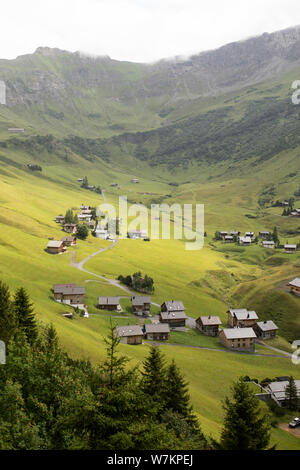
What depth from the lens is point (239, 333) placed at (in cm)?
10025

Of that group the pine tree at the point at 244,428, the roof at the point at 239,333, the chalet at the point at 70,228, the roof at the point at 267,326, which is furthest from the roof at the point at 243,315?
the chalet at the point at 70,228

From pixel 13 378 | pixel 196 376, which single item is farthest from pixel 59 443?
pixel 196 376

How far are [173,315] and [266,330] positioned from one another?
3006 cm

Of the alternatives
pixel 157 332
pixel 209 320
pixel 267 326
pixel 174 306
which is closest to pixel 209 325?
pixel 209 320

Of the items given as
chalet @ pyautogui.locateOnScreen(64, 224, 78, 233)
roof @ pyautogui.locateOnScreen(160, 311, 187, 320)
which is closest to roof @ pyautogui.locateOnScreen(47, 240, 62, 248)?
chalet @ pyautogui.locateOnScreen(64, 224, 78, 233)

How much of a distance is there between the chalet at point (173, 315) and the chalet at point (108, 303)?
15196 mm

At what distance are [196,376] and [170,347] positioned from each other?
1893 centimetres

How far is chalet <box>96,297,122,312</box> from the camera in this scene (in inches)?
4282

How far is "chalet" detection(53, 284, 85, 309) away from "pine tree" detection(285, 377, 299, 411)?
6258 cm

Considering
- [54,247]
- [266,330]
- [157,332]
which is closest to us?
[157,332]

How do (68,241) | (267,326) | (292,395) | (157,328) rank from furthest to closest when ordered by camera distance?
(68,241) < (267,326) < (157,328) < (292,395)

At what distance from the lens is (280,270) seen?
15588cm

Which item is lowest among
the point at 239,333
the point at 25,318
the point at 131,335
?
the point at 239,333

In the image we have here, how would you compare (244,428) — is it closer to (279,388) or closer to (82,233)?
(279,388)
